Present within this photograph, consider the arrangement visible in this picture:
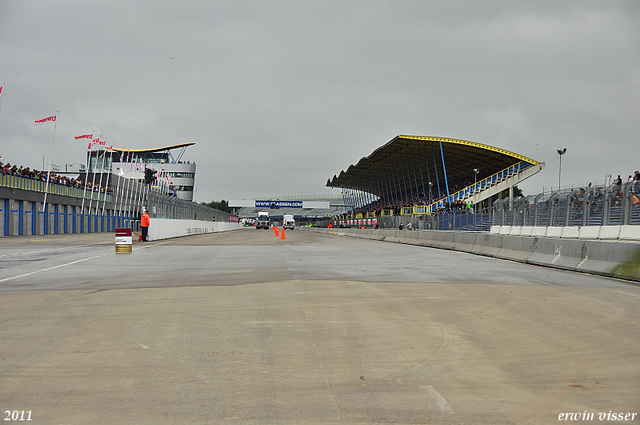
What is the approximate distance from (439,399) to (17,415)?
3.13 metres

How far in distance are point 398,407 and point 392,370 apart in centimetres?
95

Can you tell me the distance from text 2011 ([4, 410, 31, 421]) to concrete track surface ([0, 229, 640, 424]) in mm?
67

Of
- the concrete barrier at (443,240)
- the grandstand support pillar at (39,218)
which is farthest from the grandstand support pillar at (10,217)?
the concrete barrier at (443,240)

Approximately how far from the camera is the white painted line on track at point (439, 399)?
4.30 meters

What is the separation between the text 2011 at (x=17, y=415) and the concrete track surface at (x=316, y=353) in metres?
0.07

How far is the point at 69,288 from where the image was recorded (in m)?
10.6

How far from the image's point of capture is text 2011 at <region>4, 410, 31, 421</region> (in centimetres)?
406

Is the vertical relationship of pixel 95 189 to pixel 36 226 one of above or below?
above

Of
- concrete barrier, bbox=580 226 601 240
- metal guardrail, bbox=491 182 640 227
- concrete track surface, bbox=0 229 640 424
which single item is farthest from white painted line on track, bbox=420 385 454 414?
concrete barrier, bbox=580 226 601 240

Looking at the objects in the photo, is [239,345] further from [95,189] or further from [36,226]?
[95,189]

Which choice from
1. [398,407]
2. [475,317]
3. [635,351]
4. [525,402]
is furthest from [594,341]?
[398,407]

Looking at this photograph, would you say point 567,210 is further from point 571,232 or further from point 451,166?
point 451,166

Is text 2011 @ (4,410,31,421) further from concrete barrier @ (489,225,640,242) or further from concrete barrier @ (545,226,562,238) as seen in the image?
concrete barrier @ (545,226,562,238)

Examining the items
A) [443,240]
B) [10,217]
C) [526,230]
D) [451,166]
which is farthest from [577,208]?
[451,166]
